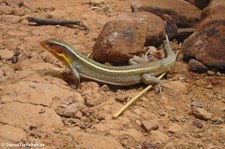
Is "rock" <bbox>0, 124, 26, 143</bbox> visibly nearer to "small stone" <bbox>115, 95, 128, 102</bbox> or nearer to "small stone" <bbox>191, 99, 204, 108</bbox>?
"small stone" <bbox>115, 95, 128, 102</bbox>

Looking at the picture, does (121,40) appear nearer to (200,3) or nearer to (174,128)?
(174,128)

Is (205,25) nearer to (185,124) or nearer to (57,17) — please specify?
(185,124)

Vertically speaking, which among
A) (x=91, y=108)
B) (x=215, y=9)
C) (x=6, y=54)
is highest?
(x=215, y=9)

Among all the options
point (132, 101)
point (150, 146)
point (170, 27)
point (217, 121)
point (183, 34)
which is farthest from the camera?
point (183, 34)

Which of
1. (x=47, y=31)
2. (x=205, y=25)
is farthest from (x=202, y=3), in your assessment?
(x=47, y=31)

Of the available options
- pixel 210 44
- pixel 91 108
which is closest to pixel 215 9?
pixel 210 44

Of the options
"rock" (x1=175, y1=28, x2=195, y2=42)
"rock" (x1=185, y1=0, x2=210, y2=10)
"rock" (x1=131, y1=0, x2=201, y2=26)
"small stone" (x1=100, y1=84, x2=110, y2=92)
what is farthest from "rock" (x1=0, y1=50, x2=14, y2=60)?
"rock" (x1=185, y1=0, x2=210, y2=10)

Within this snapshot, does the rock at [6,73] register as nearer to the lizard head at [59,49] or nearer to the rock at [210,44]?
the lizard head at [59,49]
